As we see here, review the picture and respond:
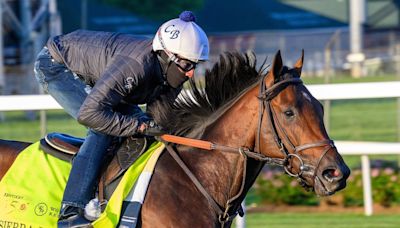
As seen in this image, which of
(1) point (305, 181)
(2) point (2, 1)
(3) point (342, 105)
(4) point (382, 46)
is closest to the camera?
(1) point (305, 181)

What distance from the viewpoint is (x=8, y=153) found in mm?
4832

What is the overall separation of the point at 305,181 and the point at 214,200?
47cm

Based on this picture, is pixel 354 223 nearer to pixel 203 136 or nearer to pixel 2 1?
pixel 203 136

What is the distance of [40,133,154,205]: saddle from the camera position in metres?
4.52

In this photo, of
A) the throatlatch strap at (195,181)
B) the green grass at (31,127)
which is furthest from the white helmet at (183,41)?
the green grass at (31,127)

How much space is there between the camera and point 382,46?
86.8 feet

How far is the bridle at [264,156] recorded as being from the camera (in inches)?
169

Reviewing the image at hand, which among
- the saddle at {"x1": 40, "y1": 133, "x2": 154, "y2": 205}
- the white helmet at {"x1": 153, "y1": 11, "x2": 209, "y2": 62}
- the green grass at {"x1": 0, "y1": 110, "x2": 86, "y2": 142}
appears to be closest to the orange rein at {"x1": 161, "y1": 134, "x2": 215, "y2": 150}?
the saddle at {"x1": 40, "y1": 133, "x2": 154, "y2": 205}

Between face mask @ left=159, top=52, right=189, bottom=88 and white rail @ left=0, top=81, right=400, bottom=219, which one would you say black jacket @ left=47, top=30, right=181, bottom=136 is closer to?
face mask @ left=159, top=52, right=189, bottom=88

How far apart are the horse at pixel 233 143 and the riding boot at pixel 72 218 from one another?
294 millimetres

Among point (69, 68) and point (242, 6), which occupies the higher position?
point (242, 6)

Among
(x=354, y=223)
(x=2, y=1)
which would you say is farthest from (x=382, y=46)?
(x=354, y=223)

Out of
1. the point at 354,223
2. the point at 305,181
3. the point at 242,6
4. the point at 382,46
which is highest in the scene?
the point at 242,6

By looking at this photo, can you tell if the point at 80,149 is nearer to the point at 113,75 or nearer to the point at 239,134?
the point at 113,75
